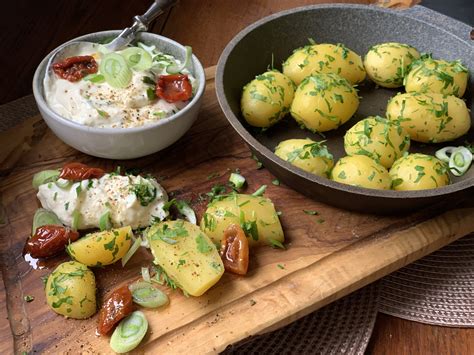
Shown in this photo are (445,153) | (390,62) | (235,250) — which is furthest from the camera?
(390,62)

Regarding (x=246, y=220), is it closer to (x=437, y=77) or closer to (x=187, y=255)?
(x=187, y=255)

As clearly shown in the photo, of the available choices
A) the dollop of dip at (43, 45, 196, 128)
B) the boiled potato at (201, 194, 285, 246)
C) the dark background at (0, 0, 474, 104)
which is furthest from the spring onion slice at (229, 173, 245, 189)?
the dark background at (0, 0, 474, 104)

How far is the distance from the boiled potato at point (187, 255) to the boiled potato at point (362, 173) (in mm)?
388

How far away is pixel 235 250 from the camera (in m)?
1.33

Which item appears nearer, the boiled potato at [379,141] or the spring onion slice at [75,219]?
the spring onion slice at [75,219]

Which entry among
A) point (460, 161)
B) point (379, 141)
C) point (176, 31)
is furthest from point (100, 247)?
point (176, 31)

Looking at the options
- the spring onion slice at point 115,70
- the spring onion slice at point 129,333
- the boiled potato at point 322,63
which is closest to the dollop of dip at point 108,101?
the spring onion slice at point 115,70

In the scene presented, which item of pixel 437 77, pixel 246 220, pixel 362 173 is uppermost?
pixel 437 77

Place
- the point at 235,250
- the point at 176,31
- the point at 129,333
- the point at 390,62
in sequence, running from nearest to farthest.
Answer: the point at 129,333
the point at 235,250
the point at 390,62
the point at 176,31

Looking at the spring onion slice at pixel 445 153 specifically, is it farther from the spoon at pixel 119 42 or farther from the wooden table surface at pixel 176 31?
the spoon at pixel 119 42

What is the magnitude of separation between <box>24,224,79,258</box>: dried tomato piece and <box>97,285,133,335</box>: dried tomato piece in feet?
0.61

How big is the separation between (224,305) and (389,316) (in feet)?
1.54

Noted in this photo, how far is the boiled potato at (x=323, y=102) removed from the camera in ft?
5.27

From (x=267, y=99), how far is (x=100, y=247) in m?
0.64
